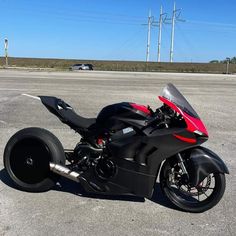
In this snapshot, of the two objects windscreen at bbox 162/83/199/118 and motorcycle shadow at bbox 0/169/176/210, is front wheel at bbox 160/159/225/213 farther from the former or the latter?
windscreen at bbox 162/83/199/118

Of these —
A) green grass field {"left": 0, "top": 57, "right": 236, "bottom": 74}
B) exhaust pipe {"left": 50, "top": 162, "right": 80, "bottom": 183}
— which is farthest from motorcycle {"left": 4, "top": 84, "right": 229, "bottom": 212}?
green grass field {"left": 0, "top": 57, "right": 236, "bottom": 74}

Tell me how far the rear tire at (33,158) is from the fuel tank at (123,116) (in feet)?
2.24

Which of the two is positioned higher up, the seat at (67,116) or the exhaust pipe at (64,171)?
the seat at (67,116)

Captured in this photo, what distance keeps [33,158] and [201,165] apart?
1.92 meters

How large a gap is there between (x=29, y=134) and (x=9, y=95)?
10715 mm

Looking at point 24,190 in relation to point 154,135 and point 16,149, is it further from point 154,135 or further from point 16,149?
point 154,135

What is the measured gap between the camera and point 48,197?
15.0 ft

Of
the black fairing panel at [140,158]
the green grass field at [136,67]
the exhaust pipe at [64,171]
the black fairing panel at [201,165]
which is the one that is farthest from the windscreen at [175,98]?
the green grass field at [136,67]

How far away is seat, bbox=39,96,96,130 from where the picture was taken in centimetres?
439

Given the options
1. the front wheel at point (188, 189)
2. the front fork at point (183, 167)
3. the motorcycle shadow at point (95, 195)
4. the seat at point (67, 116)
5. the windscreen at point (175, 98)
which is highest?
the windscreen at point (175, 98)

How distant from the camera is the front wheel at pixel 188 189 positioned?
13.8ft

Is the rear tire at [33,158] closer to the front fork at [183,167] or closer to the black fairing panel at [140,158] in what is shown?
the black fairing panel at [140,158]

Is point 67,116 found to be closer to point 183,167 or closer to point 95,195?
point 95,195

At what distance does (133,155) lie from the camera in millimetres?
4164
